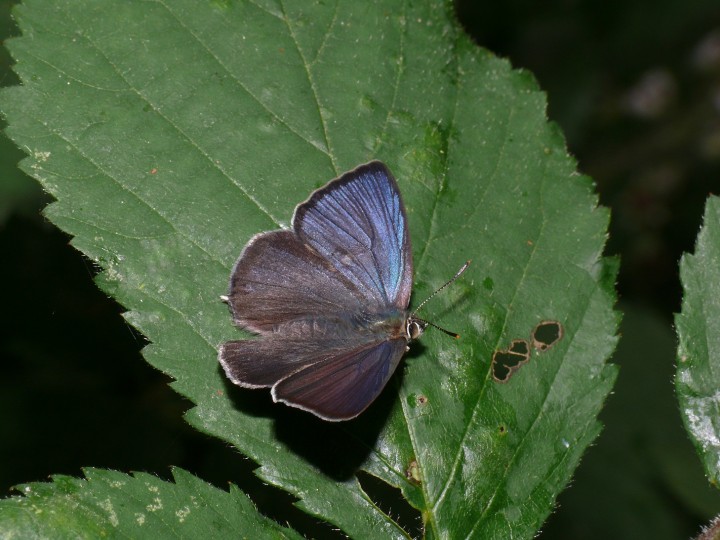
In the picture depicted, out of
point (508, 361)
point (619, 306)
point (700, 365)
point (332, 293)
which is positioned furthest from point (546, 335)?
point (619, 306)

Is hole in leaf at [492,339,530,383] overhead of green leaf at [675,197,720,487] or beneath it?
beneath

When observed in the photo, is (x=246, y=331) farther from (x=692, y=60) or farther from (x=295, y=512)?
(x=692, y=60)

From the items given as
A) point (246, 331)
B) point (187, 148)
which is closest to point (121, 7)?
point (187, 148)

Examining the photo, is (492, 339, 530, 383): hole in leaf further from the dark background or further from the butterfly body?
the dark background

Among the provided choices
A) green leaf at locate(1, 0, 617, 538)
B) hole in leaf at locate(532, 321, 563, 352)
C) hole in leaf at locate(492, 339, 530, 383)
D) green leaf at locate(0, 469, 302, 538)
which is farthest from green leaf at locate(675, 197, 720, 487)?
green leaf at locate(0, 469, 302, 538)

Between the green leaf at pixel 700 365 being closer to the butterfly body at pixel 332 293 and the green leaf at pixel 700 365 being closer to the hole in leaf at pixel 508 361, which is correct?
the hole in leaf at pixel 508 361

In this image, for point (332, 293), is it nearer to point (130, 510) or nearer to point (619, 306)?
point (130, 510)
